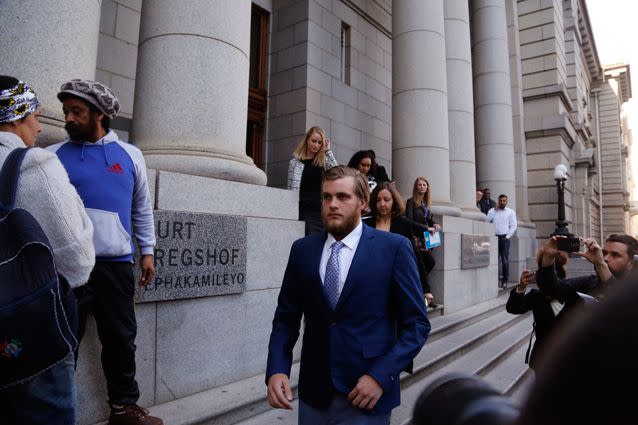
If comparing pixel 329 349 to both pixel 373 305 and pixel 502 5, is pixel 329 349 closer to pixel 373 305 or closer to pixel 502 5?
pixel 373 305

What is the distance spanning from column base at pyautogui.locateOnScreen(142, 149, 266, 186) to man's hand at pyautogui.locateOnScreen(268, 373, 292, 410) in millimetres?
2335

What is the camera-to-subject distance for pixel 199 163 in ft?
12.6

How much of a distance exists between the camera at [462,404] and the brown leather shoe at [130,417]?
263cm

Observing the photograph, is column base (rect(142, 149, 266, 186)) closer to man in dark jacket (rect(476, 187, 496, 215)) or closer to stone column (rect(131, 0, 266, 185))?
stone column (rect(131, 0, 266, 185))

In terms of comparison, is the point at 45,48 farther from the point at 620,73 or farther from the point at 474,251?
the point at 620,73

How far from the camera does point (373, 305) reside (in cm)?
206

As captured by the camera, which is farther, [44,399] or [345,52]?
[345,52]

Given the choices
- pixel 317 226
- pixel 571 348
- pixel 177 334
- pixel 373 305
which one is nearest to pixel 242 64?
pixel 317 226

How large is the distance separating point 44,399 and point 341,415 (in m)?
1.23

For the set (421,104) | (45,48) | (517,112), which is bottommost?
(45,48)

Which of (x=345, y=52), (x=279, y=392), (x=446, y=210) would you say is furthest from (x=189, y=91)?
(x=345, y=52)

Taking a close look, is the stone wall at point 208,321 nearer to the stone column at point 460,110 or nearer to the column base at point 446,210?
the column base at point 446,210

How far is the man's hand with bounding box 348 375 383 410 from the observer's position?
186 cm

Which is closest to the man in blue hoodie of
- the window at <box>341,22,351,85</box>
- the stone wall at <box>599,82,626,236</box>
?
the window at <box>341,22,351,85</box>
